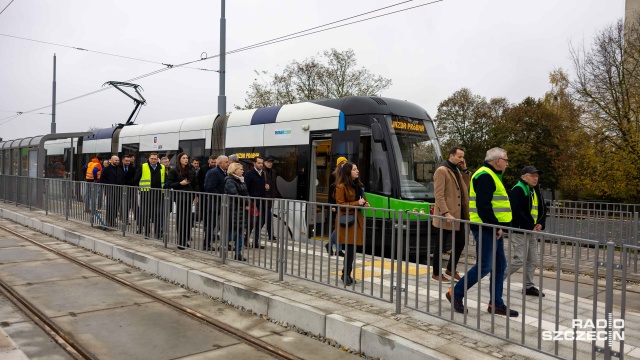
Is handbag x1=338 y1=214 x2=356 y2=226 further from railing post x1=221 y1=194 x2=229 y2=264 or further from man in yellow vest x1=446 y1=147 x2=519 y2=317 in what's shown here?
railing post x1=221 y1=194 x2=229 y2=264

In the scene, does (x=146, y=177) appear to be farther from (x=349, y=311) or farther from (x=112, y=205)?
(x=349, y=311)

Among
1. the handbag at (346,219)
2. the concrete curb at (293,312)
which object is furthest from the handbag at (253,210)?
the handbag at (346,219)

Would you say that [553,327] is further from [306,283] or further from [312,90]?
[312,90]

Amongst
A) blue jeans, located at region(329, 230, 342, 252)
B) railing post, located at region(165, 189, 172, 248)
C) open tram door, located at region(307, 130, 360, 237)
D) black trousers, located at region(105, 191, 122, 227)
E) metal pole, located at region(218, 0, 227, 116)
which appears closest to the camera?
blue jeans, located at region(329, 230, 342, 252)

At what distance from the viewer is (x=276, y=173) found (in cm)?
1043

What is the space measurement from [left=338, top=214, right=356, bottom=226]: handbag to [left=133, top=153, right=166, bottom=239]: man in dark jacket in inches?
164

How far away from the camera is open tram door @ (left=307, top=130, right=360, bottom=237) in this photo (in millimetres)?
9078

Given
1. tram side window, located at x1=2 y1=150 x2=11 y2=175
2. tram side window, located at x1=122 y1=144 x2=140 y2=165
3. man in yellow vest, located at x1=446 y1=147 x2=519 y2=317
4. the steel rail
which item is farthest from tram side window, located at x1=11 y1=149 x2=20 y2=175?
man in yellow vest, located at x1=446 y1=147 x2=519 y2=317

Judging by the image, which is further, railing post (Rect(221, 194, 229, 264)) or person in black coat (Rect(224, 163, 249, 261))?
railing post (Rect(221, 194, 229, 264))

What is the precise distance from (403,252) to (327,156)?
3.94 m

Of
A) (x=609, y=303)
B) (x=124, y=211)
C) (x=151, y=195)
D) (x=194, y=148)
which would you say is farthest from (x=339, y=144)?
Result: (x=609, y=303)

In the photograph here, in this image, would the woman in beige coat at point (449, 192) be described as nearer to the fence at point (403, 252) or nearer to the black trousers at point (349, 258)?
the fence at point (403, 252)

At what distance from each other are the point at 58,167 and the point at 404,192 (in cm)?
1823

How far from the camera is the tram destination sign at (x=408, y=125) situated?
911 centimetres
